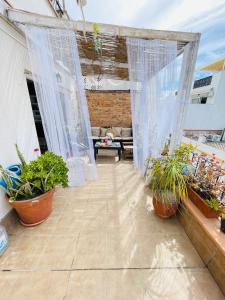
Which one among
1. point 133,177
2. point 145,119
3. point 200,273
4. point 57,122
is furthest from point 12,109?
point 200,273

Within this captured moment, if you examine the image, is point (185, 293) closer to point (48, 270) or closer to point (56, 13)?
point (48, 270)

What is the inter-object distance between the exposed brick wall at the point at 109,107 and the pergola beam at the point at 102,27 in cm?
293

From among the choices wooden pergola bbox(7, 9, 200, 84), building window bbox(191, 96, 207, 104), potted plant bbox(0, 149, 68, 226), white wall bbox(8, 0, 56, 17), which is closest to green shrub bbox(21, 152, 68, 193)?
potted plant bbox(0, 149, 68, 226)

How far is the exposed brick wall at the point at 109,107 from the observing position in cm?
464

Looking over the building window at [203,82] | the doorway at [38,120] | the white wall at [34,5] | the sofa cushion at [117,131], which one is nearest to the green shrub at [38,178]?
the doorway at [38,120]

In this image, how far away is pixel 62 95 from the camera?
1.97m

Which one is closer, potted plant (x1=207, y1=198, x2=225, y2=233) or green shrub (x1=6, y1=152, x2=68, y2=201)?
potted plant (x1=207, y1=198, x2=225, y2=233)

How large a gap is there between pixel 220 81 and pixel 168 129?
6986mm

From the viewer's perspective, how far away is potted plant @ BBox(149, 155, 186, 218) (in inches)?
57.3

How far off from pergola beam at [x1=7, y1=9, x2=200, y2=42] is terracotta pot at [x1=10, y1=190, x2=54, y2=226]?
79.9 inches

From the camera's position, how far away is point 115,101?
4.71 m

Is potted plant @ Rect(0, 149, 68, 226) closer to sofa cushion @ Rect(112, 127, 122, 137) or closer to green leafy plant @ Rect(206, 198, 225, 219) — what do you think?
green leafy plant @ Rect(206, 198, 225, 219)

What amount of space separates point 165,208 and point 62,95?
83.7 inches

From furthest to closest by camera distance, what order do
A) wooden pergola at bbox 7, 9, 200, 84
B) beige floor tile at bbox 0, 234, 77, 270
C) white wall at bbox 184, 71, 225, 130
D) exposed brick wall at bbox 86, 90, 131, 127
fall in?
1. white wall at bbox 184, 71, 225, 130
2. exposed brick wall at bbox 86, 90, 131, 127
3. wooden pergola at bbox 7, 9, 200, 84
4. beige floor tile at bbox 0, 234, 77, 270
